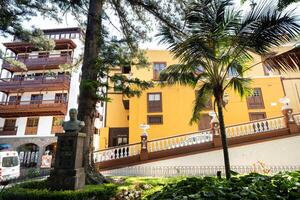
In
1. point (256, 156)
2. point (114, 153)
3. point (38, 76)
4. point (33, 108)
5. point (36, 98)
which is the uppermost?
point (38, 76)

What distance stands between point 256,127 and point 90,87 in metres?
10.7

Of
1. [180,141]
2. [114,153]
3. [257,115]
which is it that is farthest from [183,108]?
[114,153]

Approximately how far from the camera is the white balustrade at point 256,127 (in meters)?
13.5

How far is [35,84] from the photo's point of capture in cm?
2495

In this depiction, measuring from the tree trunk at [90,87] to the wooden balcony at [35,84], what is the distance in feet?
54.8

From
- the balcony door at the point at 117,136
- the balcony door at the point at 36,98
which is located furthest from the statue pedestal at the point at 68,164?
the balcony door at the point at 36,98

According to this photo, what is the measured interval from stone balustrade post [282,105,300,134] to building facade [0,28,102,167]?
18545 mm

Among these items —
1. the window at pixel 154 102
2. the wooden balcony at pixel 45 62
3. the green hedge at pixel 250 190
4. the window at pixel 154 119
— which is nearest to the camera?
the green hedge at pixel 250 190

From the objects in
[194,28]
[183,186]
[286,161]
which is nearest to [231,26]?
[194,28]

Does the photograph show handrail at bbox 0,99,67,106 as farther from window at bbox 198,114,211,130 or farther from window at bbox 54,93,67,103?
window at bbox 198,114,211,130

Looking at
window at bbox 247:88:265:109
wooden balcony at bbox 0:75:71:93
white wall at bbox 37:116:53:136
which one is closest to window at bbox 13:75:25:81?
wooden balcony at bbox 0:75:71:93

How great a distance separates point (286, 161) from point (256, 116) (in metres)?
8.25

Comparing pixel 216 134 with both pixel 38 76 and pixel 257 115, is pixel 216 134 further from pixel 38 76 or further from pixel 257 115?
pixel 38 76

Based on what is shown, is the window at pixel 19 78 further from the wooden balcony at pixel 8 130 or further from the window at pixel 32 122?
the wooden balcony at pixel 8 130
